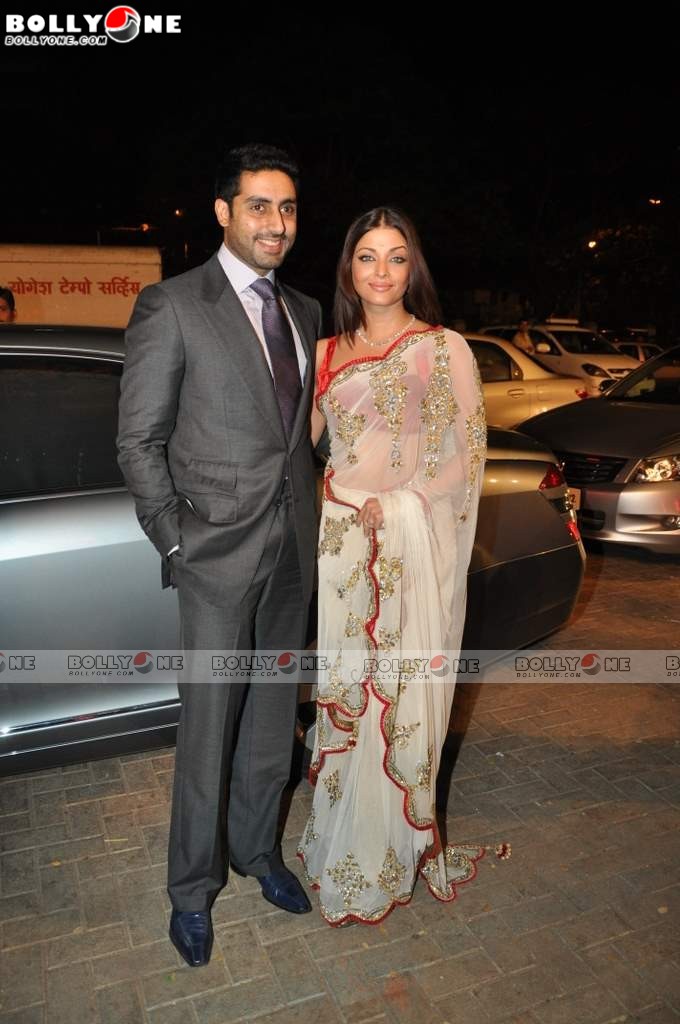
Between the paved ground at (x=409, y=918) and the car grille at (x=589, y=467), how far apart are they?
2574 millimetres

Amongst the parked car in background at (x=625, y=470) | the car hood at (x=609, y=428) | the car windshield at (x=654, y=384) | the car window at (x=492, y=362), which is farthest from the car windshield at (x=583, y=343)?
the parked car in background at (x=625, y=470)

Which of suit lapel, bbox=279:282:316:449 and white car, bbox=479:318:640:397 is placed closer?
suit lapel, bbox=279:282:316:449

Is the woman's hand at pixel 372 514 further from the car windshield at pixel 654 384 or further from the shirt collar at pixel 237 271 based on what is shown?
the car windshield at pixel 654 384

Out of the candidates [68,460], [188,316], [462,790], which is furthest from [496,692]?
[188,316]

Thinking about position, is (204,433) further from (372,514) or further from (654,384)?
(654,384)

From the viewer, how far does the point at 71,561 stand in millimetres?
2615

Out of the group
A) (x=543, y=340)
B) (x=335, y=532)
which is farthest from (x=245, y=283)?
(x=543, y=340)

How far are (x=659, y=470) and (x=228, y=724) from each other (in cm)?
419

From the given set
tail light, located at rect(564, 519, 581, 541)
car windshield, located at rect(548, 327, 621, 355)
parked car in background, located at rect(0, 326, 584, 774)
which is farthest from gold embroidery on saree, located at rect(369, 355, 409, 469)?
Answer: car windshield, located at rect(548, 327, 621, 355)

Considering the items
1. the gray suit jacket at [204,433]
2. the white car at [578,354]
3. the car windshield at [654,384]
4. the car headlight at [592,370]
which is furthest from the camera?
the white car at [578,354]

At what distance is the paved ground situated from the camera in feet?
7.18

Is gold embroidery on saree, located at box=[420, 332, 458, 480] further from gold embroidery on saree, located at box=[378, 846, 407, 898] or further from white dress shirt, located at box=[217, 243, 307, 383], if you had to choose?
gold embroidery on saree, located at box=[378, 846, 407, 898]

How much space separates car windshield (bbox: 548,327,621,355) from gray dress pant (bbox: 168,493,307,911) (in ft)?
45.4

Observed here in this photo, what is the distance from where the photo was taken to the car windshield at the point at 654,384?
6785 millimetres
